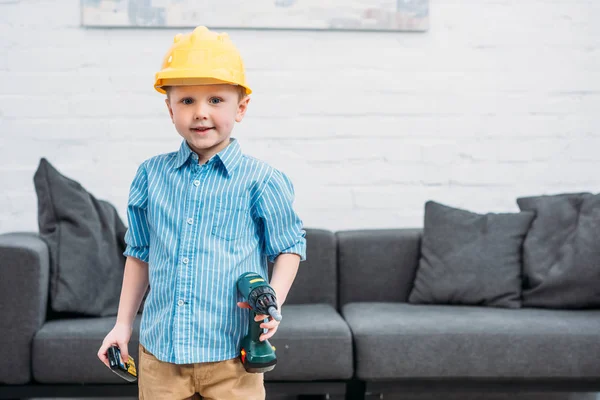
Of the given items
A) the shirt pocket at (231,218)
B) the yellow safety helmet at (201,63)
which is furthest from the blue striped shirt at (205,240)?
the yellow safety helmet at (201,63)

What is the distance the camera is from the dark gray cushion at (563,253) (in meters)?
2.80

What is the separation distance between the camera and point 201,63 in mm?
1297

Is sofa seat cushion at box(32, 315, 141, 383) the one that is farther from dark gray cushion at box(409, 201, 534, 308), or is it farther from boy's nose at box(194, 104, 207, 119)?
boy's nose at box(194, 104, 207, 119)

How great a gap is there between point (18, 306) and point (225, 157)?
→ 142 cm

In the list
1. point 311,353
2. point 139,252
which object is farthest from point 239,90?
point 311,353

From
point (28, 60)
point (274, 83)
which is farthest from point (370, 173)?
point (28, 60)

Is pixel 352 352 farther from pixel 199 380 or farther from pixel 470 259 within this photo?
pixel 199 380

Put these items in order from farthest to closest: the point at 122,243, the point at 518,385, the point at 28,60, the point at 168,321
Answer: the point at 28,60
the point at 122,243
the point at 518,385
the point at 168,321

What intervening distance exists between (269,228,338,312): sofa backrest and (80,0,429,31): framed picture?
962 millimetres

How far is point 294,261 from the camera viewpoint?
54.9 inches

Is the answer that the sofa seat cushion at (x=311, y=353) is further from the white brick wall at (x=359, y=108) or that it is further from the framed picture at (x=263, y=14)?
the framed picture at (x=263, y=14)

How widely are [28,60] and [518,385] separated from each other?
240cm

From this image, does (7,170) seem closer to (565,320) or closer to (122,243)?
(122,243)

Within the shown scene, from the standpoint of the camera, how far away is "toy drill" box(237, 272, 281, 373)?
120 cm
